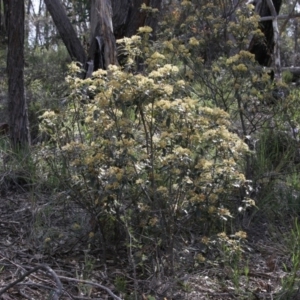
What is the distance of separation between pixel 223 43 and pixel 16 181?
220 cm

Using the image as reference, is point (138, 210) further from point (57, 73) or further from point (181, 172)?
point (57, 73)

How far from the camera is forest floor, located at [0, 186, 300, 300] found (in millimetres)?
4141

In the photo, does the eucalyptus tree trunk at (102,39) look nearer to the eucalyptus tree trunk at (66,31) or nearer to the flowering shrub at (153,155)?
the eucalyptus tree trunk at (66,31)

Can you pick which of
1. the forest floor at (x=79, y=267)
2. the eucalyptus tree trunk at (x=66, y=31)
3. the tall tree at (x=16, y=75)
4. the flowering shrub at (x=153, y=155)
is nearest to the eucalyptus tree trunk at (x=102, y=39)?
the eucalyptus tree trunk at (x=66, y=31)

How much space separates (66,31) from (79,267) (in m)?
5.40

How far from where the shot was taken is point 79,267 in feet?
14.9

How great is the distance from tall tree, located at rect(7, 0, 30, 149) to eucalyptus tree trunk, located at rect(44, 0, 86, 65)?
273 centimetres

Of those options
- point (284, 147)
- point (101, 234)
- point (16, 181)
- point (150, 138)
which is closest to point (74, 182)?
point (101, 234)

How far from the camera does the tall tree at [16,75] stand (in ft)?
20.8

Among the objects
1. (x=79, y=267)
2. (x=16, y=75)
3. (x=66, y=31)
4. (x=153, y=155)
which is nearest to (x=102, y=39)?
(x=66, y=31)

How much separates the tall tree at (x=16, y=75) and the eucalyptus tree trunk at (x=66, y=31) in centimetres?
273

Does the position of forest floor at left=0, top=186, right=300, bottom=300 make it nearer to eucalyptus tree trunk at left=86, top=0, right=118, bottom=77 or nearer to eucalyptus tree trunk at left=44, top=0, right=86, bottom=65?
eucalyptus tree trunk at left=86, top=0, right=118, bottom=77

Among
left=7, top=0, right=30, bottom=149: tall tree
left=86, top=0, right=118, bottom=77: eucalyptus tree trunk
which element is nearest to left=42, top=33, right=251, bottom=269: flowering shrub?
left=7, top=0, right=30, bottom=149: tall tree

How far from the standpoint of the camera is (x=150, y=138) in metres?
4.04
